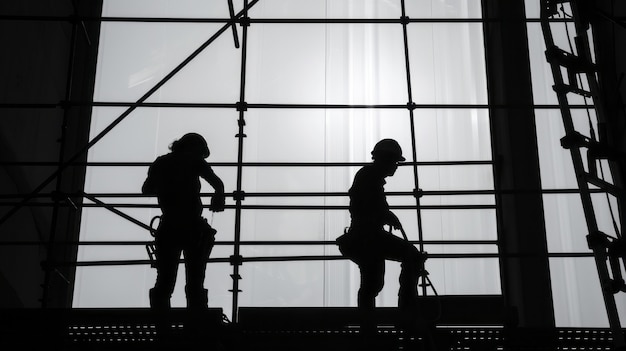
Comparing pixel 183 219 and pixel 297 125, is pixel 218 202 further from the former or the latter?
pixel 297 125

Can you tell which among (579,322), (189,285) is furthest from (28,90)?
(579,322)

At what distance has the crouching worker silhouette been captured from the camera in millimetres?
5934

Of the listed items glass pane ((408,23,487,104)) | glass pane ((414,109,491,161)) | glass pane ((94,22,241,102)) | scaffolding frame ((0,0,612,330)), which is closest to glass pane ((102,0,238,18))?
glass pane ((94,22,241,102))

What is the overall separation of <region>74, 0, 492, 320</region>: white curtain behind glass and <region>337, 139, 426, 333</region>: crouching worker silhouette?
3095 millimetres

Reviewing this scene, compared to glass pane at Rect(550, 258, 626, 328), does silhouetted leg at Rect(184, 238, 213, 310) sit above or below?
below

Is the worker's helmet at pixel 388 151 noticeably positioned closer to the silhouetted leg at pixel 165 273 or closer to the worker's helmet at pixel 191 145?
the worker's helmet at pixel 191 145

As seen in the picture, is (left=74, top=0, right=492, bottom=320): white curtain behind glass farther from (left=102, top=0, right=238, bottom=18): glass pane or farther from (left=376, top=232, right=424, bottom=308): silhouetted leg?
(left=376, top=232, right=424, bottom=308): silhouetted leg

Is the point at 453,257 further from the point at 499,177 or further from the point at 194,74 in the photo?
the point at 194,74

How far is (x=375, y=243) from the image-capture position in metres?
5.95

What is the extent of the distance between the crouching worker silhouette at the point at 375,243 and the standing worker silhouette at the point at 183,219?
0.91 m

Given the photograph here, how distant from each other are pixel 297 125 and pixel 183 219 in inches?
154

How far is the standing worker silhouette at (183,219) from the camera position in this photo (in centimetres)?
592

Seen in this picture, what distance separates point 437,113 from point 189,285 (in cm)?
457

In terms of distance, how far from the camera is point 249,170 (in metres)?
9.49
